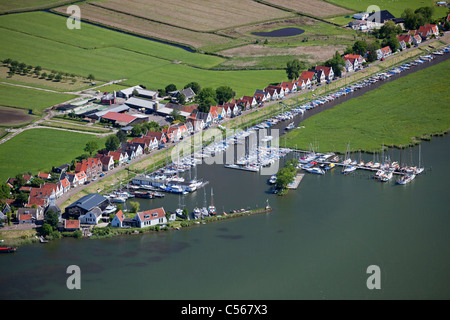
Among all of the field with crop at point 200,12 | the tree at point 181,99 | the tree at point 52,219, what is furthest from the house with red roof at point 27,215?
the field with crop at point 200,12

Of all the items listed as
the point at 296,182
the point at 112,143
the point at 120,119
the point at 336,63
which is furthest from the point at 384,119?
the point at 112,143

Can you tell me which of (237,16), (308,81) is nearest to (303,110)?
(308,81)

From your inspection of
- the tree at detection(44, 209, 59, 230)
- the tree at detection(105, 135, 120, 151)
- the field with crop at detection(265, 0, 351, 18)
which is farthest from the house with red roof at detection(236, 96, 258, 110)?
the field with crop at detection(265, 0, 351, 18)

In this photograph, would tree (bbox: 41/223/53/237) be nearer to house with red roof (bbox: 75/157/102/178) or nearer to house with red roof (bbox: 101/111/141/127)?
house with red roof (bbox: 75/157/102/178)

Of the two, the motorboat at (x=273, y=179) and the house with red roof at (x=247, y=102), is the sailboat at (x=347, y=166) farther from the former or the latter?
the house with red roof at (x=247, y=102)

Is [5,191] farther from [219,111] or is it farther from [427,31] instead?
[427,31]

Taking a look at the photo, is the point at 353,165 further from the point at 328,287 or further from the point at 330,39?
the point at 330,39
